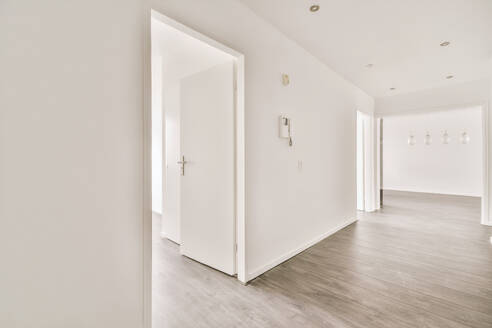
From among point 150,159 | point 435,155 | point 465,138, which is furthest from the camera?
point 435,155

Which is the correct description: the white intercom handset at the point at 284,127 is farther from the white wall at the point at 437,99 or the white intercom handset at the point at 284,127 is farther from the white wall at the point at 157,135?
the white wall at the point at 437,99

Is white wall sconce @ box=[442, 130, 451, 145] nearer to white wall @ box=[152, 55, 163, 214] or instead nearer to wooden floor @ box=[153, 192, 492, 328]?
wooden floor @ box=[153, 192, 492, 328]

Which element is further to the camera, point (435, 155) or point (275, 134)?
point (435, 155)

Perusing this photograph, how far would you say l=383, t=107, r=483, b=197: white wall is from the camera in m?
6.64

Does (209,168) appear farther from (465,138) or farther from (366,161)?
(465,138)

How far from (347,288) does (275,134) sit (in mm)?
1676

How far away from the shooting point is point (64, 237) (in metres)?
1.19

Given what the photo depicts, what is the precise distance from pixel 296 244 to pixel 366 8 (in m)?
2.68

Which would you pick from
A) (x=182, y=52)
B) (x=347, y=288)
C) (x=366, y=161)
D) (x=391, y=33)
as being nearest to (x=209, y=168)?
(x=182, y=52)

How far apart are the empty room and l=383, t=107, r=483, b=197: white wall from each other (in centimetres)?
325

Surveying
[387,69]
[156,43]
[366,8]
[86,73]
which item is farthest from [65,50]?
[387,69]

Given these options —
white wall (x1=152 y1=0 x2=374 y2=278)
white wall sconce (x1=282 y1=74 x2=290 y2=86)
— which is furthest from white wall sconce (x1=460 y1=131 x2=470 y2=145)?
white wall sconce (x1=282 y1=74 x2=290 y2=86)

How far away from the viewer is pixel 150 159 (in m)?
1.50

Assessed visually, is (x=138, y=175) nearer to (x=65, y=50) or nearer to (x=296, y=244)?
(x=65, y=50)
